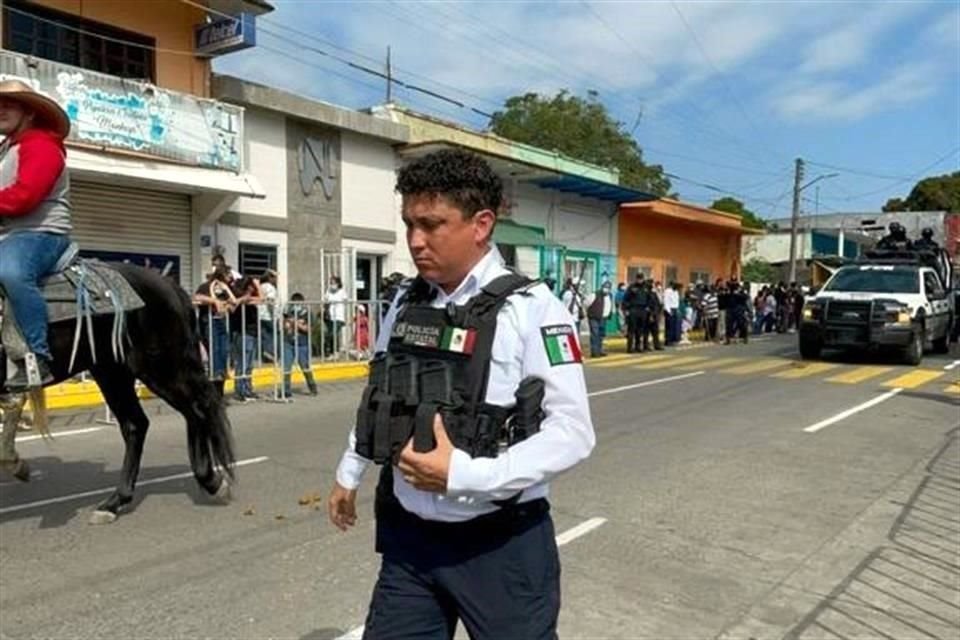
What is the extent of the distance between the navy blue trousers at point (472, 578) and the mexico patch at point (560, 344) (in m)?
0.41

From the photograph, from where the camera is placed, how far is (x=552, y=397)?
7.22 feet

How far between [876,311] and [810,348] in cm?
198

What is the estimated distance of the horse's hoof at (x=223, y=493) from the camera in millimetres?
6266

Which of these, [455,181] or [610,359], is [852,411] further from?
[455,181]

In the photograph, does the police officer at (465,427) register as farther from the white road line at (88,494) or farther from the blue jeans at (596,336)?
the blue jeans at (596,336)

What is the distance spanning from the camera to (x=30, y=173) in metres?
4.89

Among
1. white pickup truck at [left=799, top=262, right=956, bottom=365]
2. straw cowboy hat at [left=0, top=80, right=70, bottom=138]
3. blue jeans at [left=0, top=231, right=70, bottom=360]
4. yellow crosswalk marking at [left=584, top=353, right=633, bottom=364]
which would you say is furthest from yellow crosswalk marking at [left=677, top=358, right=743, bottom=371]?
straw cowboy hat at [left=0, top=80, right=70, bottom=138]

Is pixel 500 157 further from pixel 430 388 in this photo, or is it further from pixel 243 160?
pixel 430 388

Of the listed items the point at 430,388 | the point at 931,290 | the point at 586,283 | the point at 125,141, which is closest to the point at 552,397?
the point at 430,388

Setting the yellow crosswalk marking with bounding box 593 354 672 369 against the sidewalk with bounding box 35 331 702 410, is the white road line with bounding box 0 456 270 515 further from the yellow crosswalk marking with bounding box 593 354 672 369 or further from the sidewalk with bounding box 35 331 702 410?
the yellow crosswalk marking with bounding box 593 354 672 369

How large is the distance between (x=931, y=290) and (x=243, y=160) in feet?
49.7

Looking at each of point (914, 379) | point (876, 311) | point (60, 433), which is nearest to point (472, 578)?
point (60, 433)

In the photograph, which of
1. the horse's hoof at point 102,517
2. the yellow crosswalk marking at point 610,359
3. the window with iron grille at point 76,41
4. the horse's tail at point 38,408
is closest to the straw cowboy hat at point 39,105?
the horse's tail at point 38,408

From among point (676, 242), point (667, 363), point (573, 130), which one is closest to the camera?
point (667, 363)
